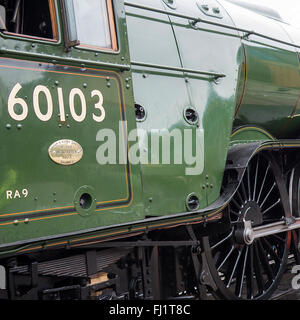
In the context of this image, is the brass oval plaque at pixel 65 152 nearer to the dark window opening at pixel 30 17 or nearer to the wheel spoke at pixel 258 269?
the dark window opening at pixel 30 17

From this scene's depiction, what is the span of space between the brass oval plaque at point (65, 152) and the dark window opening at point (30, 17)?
623mm

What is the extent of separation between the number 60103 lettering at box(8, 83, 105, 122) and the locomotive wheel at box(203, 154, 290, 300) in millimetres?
1585

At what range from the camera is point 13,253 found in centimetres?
254

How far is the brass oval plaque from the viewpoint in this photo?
9.02 ft

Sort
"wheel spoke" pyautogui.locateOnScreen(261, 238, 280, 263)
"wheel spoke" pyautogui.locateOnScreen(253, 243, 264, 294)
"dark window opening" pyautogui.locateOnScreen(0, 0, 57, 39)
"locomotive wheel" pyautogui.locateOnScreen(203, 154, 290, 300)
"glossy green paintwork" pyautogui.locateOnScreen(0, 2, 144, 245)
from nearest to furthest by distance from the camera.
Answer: "glossy green paintwork" pyautogui.locateOnScreen(0, 2, 144, 245) → "dark window opening" pyautogui.locateOnScreen(0, 0, 57, 39) → "locomotive wheel" pyautogui.locateOnScreen(203, 154, 290, 300) → "wheel spoke" pyautogui.locateOnScreen(253, 243, 264, 294) → "wheel spoke" pyautogui.locateOnScreen(261, 238, 280, 263)

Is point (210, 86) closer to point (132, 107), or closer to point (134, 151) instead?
point (132, 107)

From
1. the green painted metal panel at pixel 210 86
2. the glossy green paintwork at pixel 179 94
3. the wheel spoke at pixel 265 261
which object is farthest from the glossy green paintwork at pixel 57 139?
the wheel spoke at pixel 265 261

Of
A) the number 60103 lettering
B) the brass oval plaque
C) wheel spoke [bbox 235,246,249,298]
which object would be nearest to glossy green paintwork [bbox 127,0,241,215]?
the number 60103 lettering

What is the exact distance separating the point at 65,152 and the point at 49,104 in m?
0.29

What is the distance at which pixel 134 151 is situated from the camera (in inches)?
125

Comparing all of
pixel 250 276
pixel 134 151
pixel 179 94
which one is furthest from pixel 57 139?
pixel 250 276

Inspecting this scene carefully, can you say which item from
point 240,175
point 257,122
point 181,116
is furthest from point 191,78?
point 257,122

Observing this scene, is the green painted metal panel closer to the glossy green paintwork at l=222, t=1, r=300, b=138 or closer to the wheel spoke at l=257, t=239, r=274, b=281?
the glossy green paintwork at l=222, t=1, r=300, b=138

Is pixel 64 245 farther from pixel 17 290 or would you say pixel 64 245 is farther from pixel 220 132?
pixel 220 132
